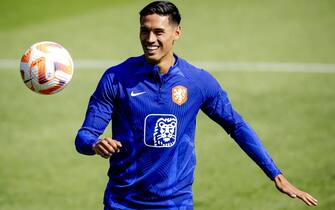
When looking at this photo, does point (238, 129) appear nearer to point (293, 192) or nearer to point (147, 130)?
point (293, 192)

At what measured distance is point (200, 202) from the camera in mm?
10797

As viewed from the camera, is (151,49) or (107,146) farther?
(151,49)

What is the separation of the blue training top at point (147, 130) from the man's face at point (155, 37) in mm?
124

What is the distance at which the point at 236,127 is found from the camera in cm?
679

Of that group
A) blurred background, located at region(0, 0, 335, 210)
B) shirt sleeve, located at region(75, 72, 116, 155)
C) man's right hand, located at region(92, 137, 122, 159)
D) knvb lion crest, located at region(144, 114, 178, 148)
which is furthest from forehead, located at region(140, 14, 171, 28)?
blurred background, located at region(0, 0, 335, 210)

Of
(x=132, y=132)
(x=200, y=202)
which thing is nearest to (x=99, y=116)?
(x=132, y=132)

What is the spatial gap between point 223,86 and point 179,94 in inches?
370

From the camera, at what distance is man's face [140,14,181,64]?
6480 mm

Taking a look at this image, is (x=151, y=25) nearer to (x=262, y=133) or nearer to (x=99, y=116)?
(x=99, y=116)

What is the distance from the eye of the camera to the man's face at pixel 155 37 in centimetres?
648

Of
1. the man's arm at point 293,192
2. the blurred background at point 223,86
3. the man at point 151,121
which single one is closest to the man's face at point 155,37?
the man at point 151,121

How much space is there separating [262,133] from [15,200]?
4.99 metres

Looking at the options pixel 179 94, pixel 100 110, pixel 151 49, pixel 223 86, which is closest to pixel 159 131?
pixel 179 94

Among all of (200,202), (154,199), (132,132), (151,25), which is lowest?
(200,202)
